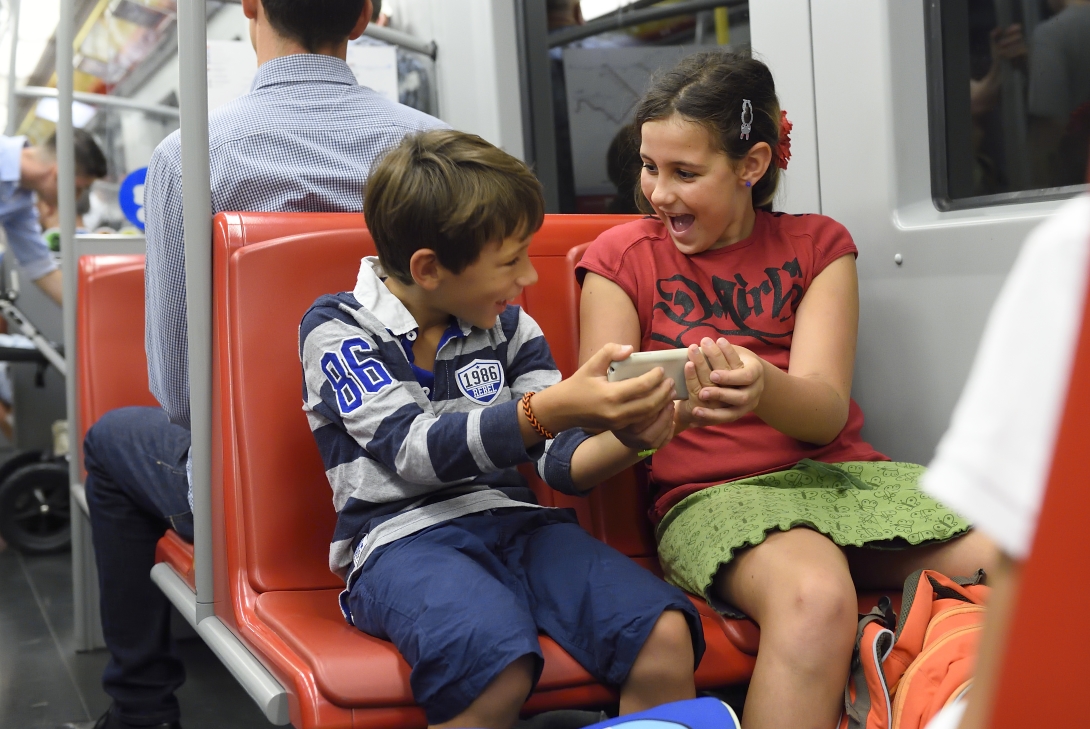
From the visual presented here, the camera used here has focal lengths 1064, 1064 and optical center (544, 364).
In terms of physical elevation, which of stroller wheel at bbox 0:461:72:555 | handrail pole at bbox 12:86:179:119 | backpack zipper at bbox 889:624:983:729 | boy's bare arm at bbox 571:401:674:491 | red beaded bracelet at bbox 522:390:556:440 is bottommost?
stroller wheel at bbox 0:461:72:555

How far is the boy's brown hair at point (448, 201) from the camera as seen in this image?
4.43 feet

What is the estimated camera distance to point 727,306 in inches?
65.5

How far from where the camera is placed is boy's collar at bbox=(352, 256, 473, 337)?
138cm

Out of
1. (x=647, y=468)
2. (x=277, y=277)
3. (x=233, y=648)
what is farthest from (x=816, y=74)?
(x=233, y=648)

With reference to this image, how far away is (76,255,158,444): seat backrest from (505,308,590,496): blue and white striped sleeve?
1.22 meters

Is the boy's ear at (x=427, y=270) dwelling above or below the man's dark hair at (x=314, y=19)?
below

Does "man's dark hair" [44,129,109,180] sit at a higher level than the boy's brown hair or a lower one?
higher

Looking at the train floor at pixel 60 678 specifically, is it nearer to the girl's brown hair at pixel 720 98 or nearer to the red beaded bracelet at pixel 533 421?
the red beaded bracelet at pixel 533 421

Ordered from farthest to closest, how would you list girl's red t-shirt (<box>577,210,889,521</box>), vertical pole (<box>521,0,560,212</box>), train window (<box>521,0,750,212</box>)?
1. vertical pole (<box>521,0,560,212</box>)
2. train window (<box>521,0,750,212</box>)
3. girl's red t-shirt (<box>577,210,889,521</box>)

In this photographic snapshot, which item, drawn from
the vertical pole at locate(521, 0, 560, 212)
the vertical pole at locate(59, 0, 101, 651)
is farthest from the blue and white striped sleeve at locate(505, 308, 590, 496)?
the vertical pole at locate(521, 0, 560, 212)

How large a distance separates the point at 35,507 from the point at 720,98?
316 centimetres

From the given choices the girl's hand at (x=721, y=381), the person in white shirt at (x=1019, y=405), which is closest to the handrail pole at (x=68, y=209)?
the girl's hand at (x=721, y=381)

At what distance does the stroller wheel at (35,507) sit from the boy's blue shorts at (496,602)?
9.39 feet

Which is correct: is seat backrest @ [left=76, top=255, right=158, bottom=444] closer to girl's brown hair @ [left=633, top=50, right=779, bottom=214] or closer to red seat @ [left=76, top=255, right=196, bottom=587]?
red seat @ [left=76, top=255, right=196, bottom=587]
